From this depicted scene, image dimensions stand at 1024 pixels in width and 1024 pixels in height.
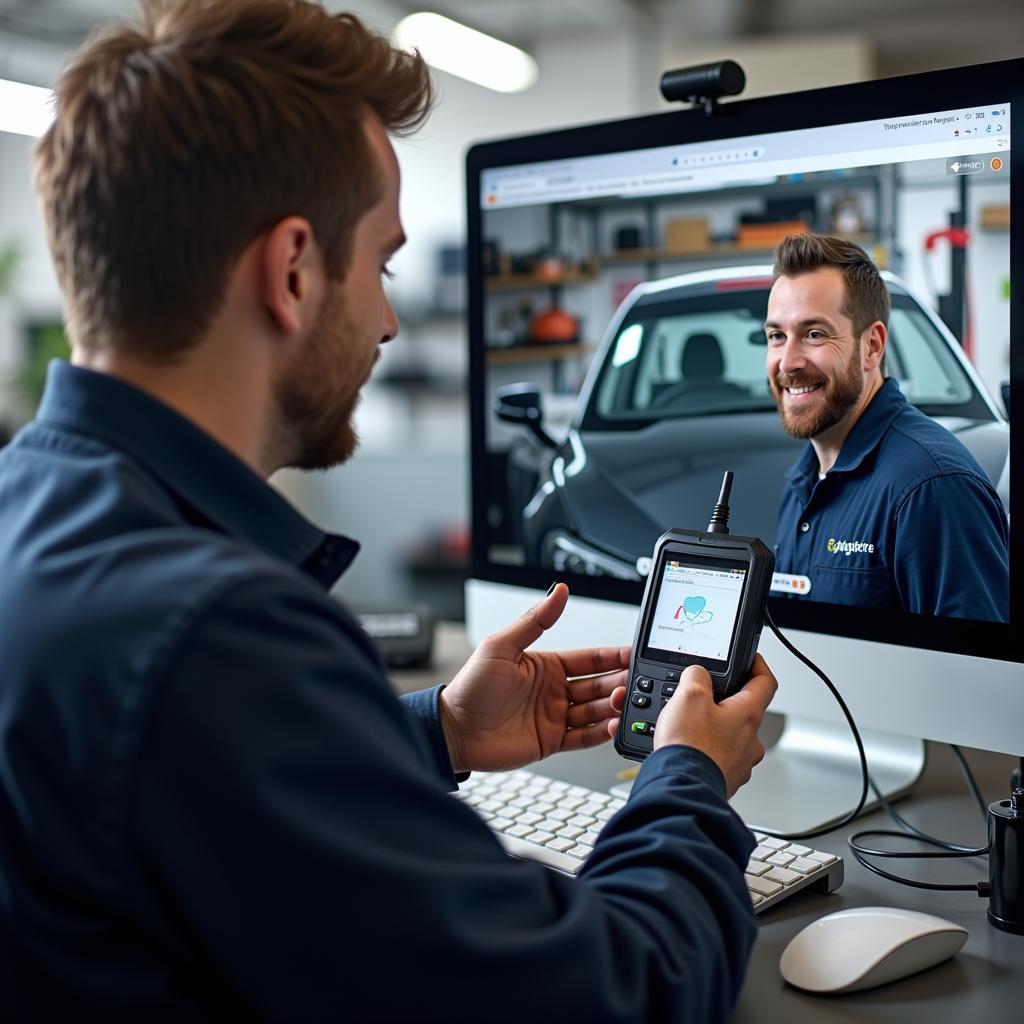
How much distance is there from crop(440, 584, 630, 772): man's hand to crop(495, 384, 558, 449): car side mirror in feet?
0.98

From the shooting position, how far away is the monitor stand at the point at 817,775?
1011mm

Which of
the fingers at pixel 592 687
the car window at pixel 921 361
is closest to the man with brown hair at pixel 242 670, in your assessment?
the fingers at pixel 592 687

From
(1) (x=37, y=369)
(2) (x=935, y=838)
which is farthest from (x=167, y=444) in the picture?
(1) (x=37, y=369)

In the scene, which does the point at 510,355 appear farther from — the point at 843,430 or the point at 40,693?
the point at 40,693

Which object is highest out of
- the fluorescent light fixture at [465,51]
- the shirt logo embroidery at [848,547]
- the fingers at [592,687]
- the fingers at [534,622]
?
the fluorescent light fixture at [465,51]

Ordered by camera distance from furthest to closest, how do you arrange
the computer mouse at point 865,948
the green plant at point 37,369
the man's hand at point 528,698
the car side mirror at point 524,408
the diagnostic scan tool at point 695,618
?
the green plant at point 37,369
the car side mirror at point 524,408
the man's hand at point 528,698
the diagnostic scan tool at point 695,618
the computer mouse at point 865,948

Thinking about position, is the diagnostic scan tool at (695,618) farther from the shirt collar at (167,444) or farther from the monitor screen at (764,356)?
the shirt collar at (167,444)

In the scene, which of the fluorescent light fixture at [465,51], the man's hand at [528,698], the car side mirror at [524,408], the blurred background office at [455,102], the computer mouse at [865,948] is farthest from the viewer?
the blurred background office at [455,102]

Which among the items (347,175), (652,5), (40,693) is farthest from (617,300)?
(652,5)

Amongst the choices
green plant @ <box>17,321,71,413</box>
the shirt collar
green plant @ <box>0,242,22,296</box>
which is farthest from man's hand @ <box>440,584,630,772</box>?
green plant @ <box>0,242,22,296</box>

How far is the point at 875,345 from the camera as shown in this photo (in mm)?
950

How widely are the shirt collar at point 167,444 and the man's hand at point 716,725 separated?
284 mm

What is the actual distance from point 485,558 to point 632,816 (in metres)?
0.64

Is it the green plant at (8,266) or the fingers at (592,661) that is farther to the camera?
the green plant at (8,266)
